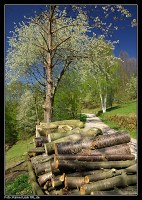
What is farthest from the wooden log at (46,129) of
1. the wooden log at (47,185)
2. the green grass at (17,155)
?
the green grass at (17,155)

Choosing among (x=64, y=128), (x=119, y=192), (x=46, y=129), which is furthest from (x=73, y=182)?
(x=64, y=128)

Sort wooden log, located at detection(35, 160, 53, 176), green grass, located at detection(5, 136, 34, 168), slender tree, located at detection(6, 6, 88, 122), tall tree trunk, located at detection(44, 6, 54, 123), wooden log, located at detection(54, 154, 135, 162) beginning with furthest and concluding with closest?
slender tree, located at detection(6, 6, 88, 122)
green grass, located at detection(5, 136, 34, 168)
tall tree trunk, located at detection(44, 6, 54, 123)
wooden log, located at detection(35, 160, 53, 176)
wooden log, located at detection(54, 154, 135, 162)

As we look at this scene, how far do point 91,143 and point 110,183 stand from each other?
1832 millimetres

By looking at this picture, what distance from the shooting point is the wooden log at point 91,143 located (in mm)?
9062

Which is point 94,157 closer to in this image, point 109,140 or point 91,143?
point 91,143

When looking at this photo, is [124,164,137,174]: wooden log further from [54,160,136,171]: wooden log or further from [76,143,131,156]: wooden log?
[76,143,131,156]: wooden log

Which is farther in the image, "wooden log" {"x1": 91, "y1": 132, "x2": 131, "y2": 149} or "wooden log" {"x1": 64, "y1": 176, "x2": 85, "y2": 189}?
"wooden log" {"x1": 91, "y1": 132, "x2": 131, "y2": 149}

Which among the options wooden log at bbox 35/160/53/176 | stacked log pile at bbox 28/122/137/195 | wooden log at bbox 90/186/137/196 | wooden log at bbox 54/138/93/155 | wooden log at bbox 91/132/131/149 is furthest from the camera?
wooden log at bbox 91/132/131/149

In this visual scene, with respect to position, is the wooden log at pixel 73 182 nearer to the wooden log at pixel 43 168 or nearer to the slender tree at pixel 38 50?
the wooden log at pixel 43 168

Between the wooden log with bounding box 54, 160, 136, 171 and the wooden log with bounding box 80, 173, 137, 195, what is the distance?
2.07ft

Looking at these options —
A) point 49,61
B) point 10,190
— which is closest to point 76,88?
point 49,61

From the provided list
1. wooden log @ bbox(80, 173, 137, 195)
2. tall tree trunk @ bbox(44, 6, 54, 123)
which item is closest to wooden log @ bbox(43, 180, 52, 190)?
wooden log @ bbox(80, 173, 137, 195)

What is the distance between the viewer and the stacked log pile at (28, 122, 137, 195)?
25.5 ft
